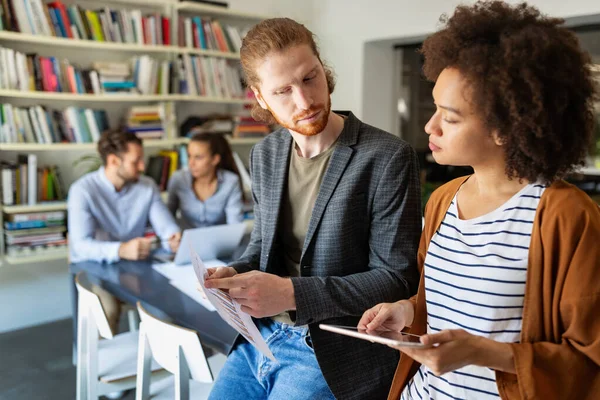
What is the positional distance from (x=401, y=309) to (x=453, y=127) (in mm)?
388

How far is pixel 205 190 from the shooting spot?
12.0 feet

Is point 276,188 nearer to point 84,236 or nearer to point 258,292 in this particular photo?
point 258,292

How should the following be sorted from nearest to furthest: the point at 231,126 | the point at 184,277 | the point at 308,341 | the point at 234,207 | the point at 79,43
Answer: the point at 308,341 < the point at 184,277 < the point at 234,207 < the point at 79,43 < the point at 231,126

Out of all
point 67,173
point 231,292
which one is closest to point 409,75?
point 67,173

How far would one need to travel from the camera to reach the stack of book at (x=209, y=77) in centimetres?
433

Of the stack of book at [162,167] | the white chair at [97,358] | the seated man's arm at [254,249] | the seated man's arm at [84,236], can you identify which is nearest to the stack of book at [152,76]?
the stack of book at [162,167]

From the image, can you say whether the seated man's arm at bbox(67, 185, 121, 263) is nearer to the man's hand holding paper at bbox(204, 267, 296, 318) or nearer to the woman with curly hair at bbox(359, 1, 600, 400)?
the man's hand holding paper at bbox(204, 267, 296, 318)

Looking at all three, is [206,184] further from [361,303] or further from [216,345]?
[361,303]

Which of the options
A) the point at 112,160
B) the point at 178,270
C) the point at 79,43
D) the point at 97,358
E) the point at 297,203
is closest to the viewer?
the point at 297,203

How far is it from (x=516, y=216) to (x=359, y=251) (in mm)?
495

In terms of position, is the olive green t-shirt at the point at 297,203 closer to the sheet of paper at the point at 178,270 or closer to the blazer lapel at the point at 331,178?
the blazer lapel at the point at 331,178

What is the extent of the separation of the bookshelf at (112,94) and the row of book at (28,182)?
66 millimetres

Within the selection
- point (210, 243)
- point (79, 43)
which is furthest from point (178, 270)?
point (79, 43)

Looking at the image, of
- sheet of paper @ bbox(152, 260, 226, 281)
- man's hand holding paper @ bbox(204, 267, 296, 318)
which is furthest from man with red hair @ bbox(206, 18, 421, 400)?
sheet of paper @ bbox(152, 260, 226, 281)
